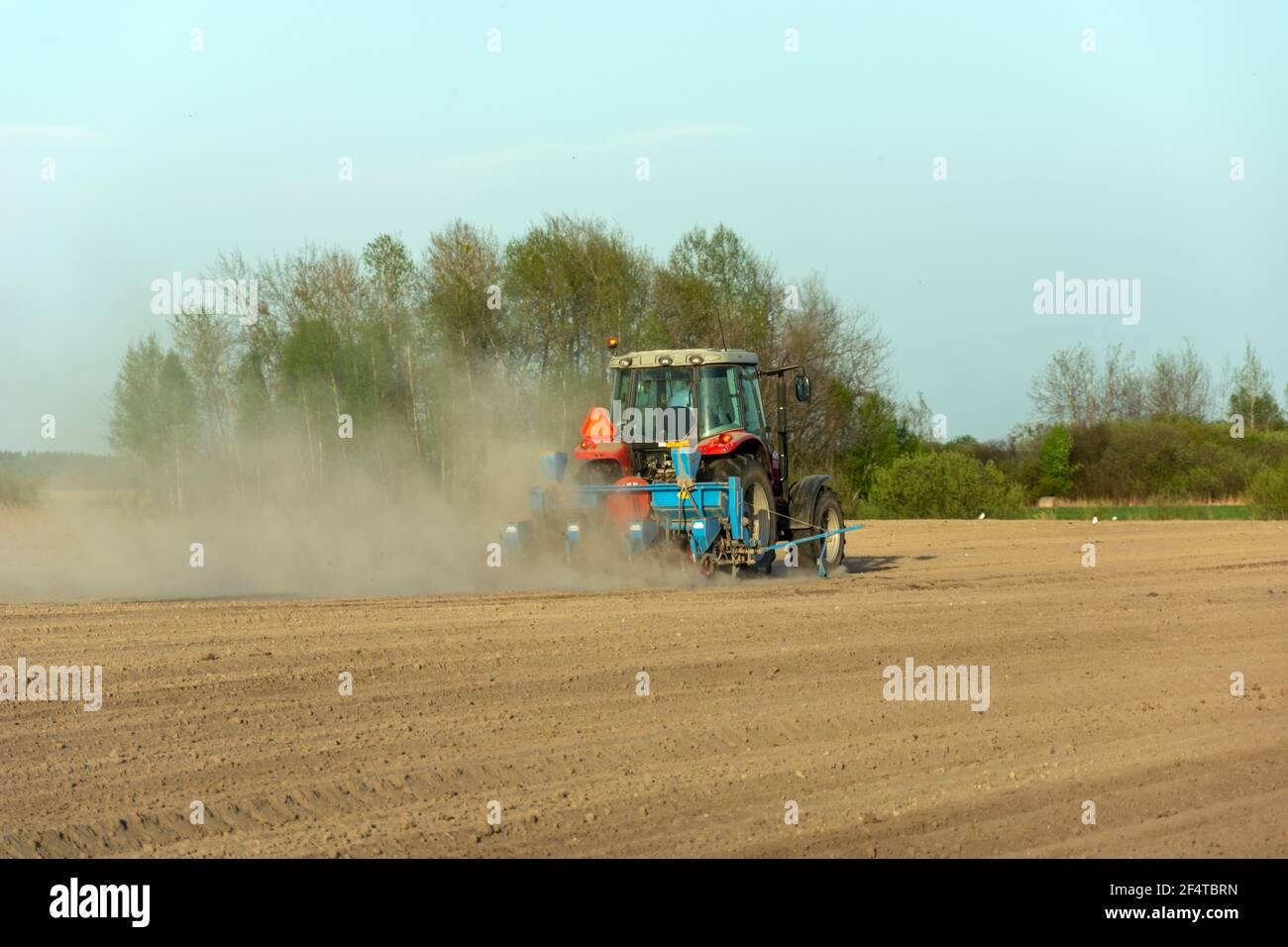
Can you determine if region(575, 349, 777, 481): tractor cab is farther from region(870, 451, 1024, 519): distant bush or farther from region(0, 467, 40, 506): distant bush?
region(870, 451, 1024, 519): distant bush

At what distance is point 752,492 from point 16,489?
13.0 meters

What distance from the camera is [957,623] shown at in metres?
11.6

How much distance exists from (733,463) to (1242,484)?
34.0 metres

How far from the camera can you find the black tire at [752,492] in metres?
15.0

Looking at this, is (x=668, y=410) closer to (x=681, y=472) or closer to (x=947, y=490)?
(x=681, y=472)

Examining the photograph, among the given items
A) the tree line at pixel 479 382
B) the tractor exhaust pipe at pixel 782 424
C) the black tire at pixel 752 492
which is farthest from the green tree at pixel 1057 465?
the black tire at pixel 752 492

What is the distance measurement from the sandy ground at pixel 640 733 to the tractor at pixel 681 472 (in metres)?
2.00

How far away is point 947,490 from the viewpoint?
3428 cm

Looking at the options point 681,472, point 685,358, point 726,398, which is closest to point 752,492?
point 681,472

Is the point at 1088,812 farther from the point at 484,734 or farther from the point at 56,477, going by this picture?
the point at 56,477

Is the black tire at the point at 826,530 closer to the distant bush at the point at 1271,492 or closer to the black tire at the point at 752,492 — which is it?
the black tire at the point at 752,492
